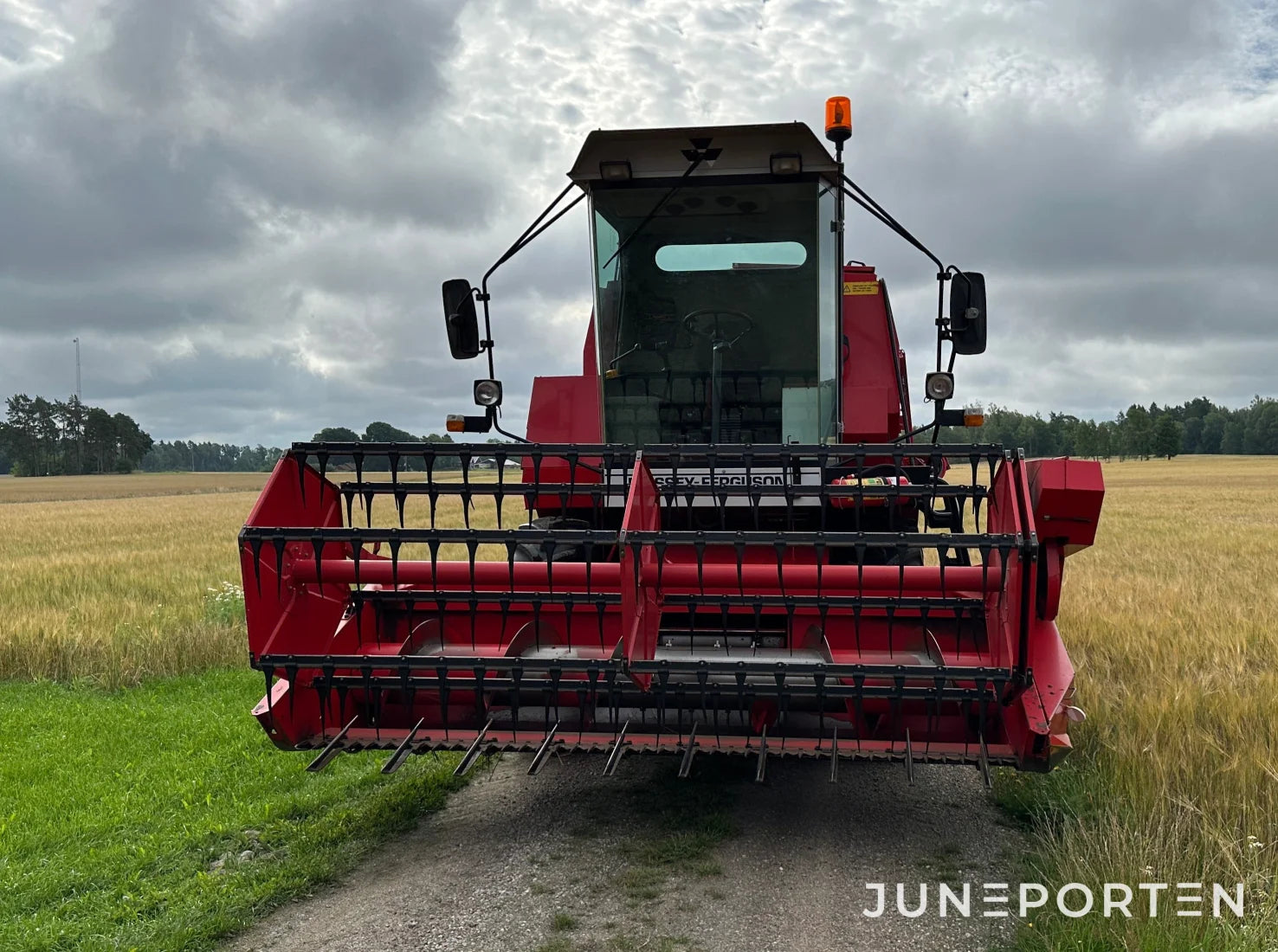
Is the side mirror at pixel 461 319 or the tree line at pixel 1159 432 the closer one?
the side mirror at pixel 461 319

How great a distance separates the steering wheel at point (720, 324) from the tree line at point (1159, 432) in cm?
7481

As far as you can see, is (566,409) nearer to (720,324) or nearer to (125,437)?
(720,324)

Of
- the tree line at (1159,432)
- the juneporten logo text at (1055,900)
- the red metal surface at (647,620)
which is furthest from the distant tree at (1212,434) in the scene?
the juneporten logo text at (1055,900)

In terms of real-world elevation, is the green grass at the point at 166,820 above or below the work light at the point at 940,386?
below

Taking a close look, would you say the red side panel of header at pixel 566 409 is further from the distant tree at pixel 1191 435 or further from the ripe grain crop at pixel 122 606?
the distant tree at pixel 1191 435

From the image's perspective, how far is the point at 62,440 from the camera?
89.1 m

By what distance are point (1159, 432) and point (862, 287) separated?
293 feet

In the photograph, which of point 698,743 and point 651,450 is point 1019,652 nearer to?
point 698,743

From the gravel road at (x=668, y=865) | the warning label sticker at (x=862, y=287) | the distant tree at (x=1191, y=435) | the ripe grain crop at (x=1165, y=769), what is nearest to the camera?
the ripe grain crop at (x=1165, y=769)

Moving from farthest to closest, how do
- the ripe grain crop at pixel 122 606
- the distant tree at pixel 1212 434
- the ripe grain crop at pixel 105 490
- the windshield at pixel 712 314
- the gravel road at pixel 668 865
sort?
the distant tree at pixel 1212 434, the ripe grain crop at pixel 105 490, the ripe grain crop at pixel 122 606, the windshield at pixel 712 314, the gravel road at pixel 668 865

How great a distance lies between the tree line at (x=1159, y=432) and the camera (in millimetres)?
84375

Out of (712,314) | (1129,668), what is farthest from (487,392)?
(1129,668)

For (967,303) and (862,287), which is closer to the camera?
(967,303)

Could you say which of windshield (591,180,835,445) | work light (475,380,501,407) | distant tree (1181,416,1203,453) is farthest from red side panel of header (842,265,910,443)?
distant tree (1181,416,1203,453)
